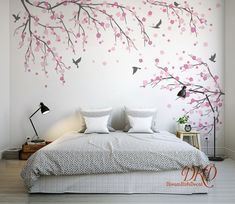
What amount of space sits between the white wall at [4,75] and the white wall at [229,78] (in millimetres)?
3627

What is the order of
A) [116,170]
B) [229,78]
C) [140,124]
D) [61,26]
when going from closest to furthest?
[116,170], [140,124], [229,78], [61,26]

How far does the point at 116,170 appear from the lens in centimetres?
282

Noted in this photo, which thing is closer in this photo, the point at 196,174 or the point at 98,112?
the point at 196,174

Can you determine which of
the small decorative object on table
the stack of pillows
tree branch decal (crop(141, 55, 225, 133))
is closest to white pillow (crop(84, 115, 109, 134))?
the stack of pillows

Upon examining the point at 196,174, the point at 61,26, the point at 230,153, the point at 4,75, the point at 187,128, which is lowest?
the point at 230,153

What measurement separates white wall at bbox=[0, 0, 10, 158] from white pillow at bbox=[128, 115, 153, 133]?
2024mm

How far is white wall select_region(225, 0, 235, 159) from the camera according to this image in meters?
→ 4.55

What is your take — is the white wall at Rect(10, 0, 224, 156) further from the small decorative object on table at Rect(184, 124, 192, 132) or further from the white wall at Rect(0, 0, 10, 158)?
the small decorative object on table at Rect(184, 124, 192, 132)

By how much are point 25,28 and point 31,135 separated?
5.88 ft

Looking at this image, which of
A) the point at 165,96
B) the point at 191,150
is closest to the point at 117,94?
the point at 165,96

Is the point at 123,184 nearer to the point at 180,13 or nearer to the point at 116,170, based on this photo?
the point at 116,170

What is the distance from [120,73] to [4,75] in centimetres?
189

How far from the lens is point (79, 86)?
483 cm

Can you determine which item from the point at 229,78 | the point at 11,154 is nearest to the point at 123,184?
the point at 11,154
